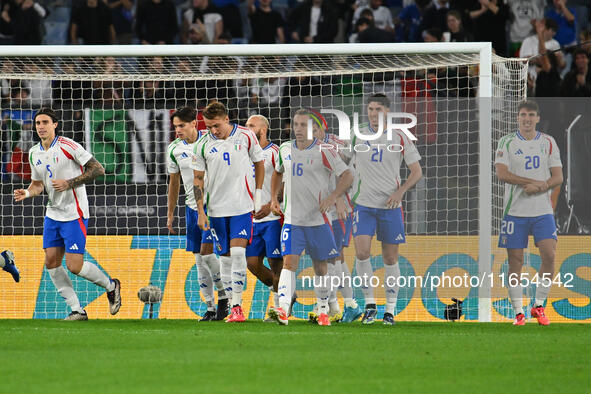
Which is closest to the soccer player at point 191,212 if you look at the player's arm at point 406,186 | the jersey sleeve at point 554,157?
the player's arm at point 406,186

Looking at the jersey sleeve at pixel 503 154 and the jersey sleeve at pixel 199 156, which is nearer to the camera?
the jersey sleeve at pixel 199 156

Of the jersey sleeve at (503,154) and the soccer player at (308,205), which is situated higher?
the jersey sleeve at (503,154)

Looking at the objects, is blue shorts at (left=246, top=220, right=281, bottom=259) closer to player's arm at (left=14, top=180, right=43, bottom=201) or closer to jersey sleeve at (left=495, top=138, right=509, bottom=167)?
player's arm at (left=14, top=180, right=43, bottom=201)

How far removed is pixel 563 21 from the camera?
17.6m

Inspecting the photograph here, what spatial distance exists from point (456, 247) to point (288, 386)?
6.61 metres

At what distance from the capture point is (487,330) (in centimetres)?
964

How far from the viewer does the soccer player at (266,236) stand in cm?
1094

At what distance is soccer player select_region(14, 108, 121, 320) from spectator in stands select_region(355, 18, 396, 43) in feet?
22.8

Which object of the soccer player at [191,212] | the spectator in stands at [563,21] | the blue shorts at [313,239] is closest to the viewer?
the blue shorts at [313,239]

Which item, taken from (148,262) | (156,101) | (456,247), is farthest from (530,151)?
(156,101)

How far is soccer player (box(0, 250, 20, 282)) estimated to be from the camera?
36.3ft

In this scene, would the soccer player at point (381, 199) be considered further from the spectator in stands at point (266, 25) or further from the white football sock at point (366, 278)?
the spectator in stands at point (266, 25)

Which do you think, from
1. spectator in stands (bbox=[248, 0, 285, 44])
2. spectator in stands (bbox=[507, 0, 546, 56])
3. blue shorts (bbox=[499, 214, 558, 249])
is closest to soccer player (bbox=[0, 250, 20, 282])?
blue shorts (bbox=[499, 214, 558, 249])

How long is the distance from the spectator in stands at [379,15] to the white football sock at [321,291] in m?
8.09
